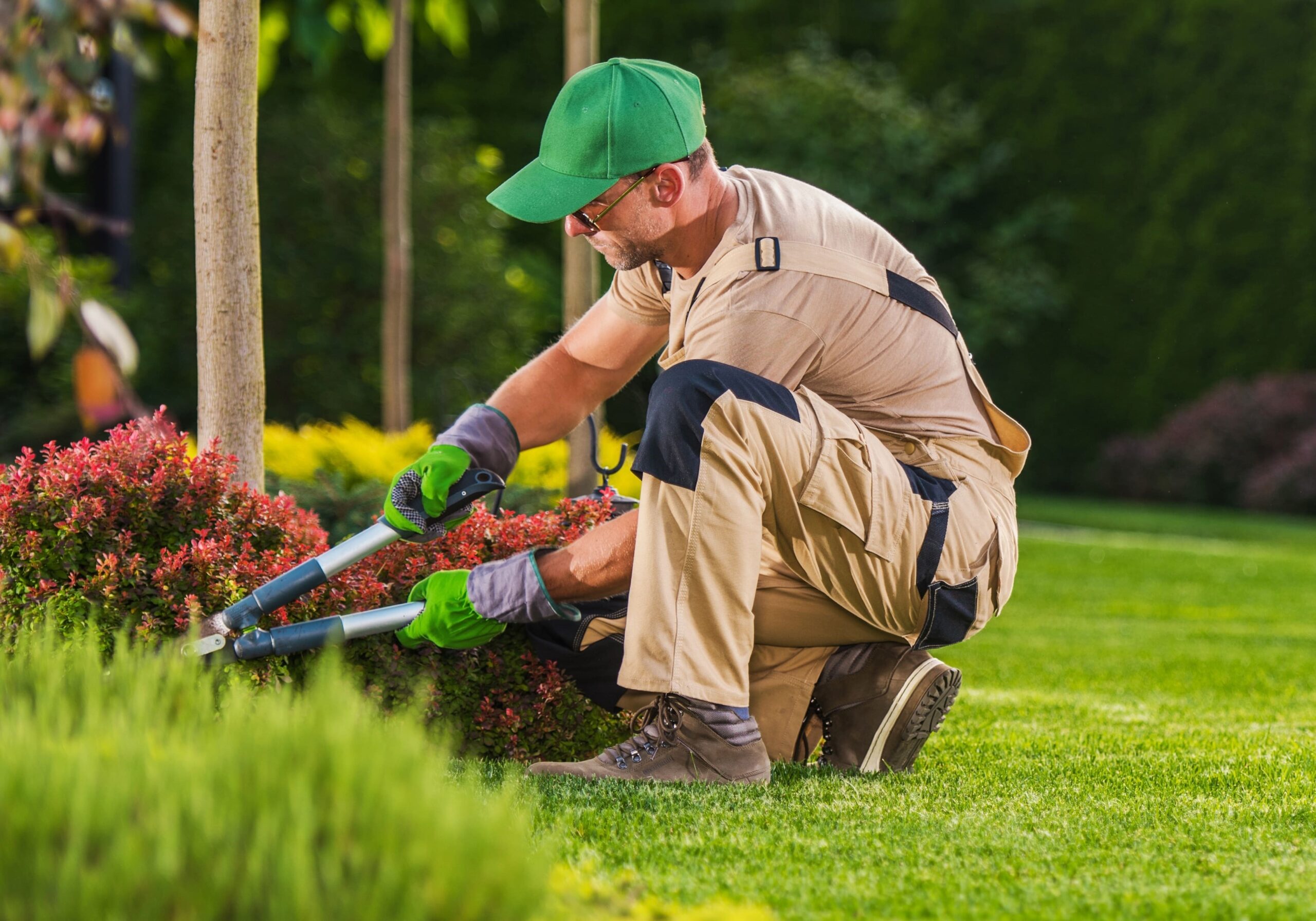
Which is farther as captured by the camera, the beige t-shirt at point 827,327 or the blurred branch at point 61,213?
the beige t-shirt at point 827,327

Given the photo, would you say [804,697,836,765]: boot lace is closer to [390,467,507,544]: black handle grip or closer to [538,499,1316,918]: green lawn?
[538,499,1316,918]: green lawn

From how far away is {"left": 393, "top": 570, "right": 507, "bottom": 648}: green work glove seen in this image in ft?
9.32

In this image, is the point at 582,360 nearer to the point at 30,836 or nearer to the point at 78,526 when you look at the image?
the point at 78,526

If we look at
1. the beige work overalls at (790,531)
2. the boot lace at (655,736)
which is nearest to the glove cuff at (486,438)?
the beige work overalls at (790,531)

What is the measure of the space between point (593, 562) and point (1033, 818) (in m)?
0.97

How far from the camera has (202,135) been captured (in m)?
3.56

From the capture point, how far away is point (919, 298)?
Answer: 3.14 metres

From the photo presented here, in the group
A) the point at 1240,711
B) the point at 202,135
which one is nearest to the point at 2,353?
the point at 202,135

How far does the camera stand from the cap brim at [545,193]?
2965mm

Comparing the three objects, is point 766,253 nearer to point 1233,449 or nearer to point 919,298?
point 919,298

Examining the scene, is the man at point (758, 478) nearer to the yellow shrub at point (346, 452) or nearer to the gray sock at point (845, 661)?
the gray sock at point (845, 661)

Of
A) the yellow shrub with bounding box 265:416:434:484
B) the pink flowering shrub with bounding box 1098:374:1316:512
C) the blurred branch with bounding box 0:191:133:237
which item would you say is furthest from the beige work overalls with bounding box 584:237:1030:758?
the pink flowering shrub with bounding box 1098:374:1316:512

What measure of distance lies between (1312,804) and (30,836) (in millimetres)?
2321

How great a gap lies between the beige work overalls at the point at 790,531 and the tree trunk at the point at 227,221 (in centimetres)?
114
